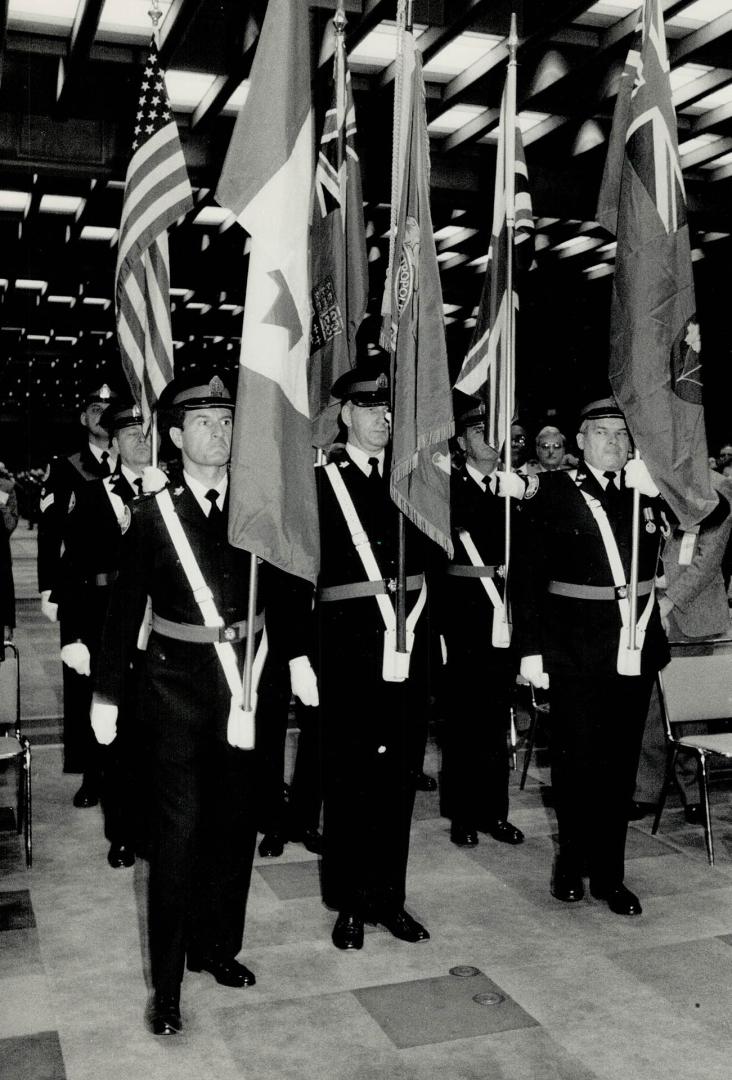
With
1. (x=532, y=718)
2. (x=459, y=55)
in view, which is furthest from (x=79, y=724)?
(x=459, y=55)

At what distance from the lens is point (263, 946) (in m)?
3.88

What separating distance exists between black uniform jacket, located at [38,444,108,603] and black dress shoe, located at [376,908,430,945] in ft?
8.42

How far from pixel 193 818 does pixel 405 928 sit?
1031 mm

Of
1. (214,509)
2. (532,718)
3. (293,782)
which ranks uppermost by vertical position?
(214,509)

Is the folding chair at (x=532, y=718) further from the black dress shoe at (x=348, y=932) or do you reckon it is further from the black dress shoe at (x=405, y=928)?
the black dress shoe at (x=348, y=932)

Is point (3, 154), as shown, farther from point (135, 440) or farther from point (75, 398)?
point (75, 398)

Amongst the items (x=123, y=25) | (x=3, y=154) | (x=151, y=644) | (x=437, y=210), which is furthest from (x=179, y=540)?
(x=437, y=210)

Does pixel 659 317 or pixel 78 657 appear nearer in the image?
pixel 659 317

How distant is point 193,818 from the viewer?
3.33 m

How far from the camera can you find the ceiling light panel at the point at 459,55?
7941 millimetres

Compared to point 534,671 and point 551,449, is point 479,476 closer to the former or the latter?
point 534,671

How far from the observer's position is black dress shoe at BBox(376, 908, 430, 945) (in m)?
3.93

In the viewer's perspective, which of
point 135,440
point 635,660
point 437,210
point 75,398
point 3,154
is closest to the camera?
point 635,660

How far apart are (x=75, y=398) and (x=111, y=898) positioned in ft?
144
